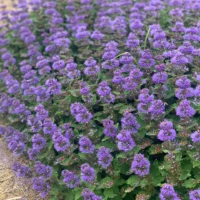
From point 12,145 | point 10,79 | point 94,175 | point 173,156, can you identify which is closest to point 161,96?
point 173,156

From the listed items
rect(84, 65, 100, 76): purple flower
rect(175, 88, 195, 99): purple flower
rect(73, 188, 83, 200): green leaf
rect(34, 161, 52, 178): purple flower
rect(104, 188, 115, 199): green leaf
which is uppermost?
rect(175, 88, 195, 99): purple flower

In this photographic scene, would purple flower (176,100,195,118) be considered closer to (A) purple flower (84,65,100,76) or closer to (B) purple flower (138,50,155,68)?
(B) purple flower (138,50,155,68)

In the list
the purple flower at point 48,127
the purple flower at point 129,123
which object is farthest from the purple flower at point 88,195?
the purple flower at point 48,127

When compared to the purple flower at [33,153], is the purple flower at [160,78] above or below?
above

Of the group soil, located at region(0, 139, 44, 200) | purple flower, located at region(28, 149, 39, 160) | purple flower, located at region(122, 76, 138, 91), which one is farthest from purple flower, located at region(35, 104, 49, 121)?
purple flower, located at region(122, 76, 138, 91)

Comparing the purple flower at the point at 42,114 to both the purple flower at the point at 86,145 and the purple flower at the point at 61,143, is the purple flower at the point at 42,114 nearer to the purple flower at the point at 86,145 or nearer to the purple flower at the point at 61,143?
the purple flower at the point at 61,143

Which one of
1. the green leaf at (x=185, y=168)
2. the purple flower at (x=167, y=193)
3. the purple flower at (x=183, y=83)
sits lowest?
the green leaf at (x=185, y=168)

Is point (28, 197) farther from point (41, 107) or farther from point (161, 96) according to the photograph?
point (161, 96)
